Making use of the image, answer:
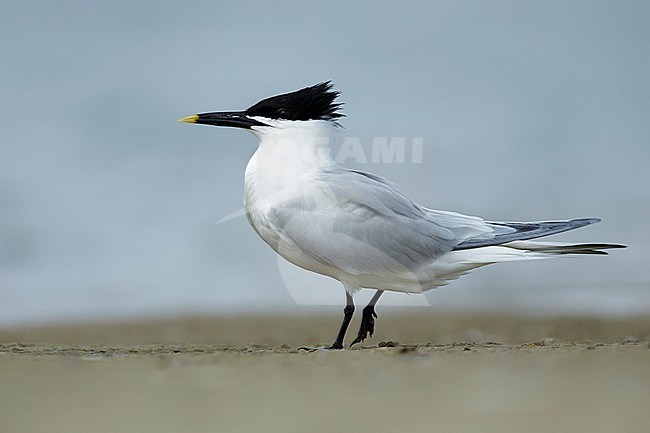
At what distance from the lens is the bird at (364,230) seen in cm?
360

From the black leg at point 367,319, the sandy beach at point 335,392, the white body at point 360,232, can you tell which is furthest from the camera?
the black leg at point 367,319

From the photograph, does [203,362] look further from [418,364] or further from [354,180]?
[354,180]

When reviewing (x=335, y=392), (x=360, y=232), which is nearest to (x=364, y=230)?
(x=360, y=232)

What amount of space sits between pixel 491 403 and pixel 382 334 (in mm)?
2474

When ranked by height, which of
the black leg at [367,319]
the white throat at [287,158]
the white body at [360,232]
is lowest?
the black leg at [367,319]

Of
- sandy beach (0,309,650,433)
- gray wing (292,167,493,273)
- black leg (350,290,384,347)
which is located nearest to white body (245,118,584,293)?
gray wing (292,167,493,273)

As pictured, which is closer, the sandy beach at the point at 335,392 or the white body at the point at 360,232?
the sandy beach at the point at 335,392

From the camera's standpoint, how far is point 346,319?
12.1ft

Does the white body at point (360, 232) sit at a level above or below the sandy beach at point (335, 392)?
above

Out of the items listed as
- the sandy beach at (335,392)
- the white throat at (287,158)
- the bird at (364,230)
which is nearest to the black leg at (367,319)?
the bird at (364,230)

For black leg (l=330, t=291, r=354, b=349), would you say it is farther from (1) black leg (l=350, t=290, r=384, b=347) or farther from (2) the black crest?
(2) the black crest

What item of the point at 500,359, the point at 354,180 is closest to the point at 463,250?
the point at 354,180

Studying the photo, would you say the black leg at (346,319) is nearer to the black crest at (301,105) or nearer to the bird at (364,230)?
the bird at (364,230)

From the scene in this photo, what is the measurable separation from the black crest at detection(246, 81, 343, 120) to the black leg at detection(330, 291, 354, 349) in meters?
0.67
